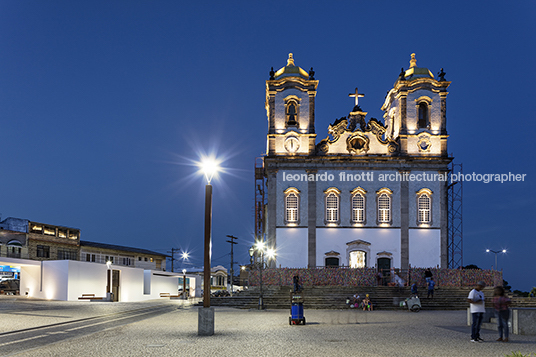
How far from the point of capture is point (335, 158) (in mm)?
40125

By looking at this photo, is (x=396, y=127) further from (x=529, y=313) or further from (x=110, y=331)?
(x=110, y=331)

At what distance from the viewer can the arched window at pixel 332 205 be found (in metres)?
39.6

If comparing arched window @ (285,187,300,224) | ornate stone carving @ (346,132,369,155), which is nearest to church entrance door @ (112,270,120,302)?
arched window @ (285,187,300,224)

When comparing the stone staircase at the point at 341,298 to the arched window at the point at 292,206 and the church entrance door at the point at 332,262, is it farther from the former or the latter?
the arched window at the point at 292,206

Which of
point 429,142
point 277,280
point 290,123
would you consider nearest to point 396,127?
point 429,142

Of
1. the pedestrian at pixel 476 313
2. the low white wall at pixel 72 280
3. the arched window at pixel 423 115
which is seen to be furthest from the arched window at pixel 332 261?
the pedestrian at pixel 476 313

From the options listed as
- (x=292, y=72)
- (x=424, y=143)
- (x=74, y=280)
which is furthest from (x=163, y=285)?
(x=424, y=143)

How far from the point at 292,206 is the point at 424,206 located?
10.00m

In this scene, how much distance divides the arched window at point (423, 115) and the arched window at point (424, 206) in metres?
5.29

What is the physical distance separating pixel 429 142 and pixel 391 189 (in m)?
4.87

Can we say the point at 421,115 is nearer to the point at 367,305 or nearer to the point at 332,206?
the point at 332,206

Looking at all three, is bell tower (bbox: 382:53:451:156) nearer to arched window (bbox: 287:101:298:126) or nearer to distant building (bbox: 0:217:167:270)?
arched window (bbox: 287:101:298:126)

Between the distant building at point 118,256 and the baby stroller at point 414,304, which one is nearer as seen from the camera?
the baby stroller at point 414,304

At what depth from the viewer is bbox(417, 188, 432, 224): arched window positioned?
130 ft
